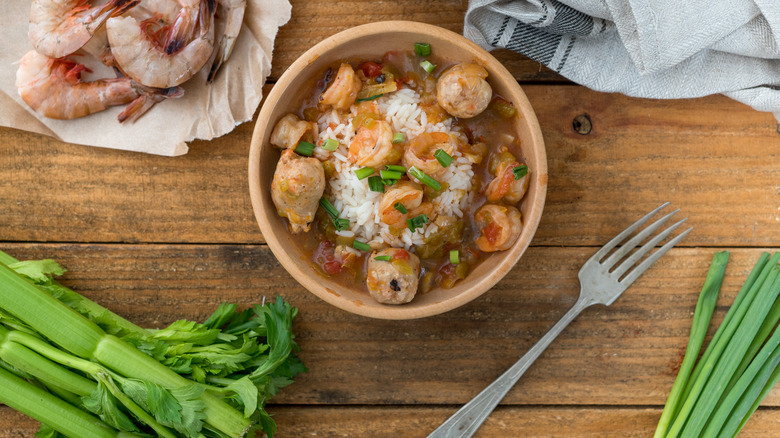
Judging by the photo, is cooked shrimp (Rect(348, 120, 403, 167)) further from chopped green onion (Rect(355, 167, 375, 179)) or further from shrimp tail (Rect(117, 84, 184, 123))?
shrimp tail (Rect(117, 84, 184, 123))

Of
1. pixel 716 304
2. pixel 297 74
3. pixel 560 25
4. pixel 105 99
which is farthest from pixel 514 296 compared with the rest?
pixel 105 99

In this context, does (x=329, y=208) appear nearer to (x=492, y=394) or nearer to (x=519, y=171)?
(x=519, y=171)

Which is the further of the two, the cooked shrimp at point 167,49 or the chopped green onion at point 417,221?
the cooked shrimp at point 167,49

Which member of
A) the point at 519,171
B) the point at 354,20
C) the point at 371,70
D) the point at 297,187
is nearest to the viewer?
the point at 297,187

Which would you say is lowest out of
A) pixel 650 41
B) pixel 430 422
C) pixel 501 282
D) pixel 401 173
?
pixel 430 422

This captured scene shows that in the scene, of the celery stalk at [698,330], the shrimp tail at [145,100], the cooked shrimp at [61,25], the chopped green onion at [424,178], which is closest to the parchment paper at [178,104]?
the shrimp tail at [145,100]

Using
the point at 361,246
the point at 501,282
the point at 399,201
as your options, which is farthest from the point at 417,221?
the point at 501,282

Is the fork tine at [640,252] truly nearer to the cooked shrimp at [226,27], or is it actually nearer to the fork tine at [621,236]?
the fork tine at [621,236]

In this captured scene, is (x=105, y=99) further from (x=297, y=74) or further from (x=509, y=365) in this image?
(x=509, y=365)
